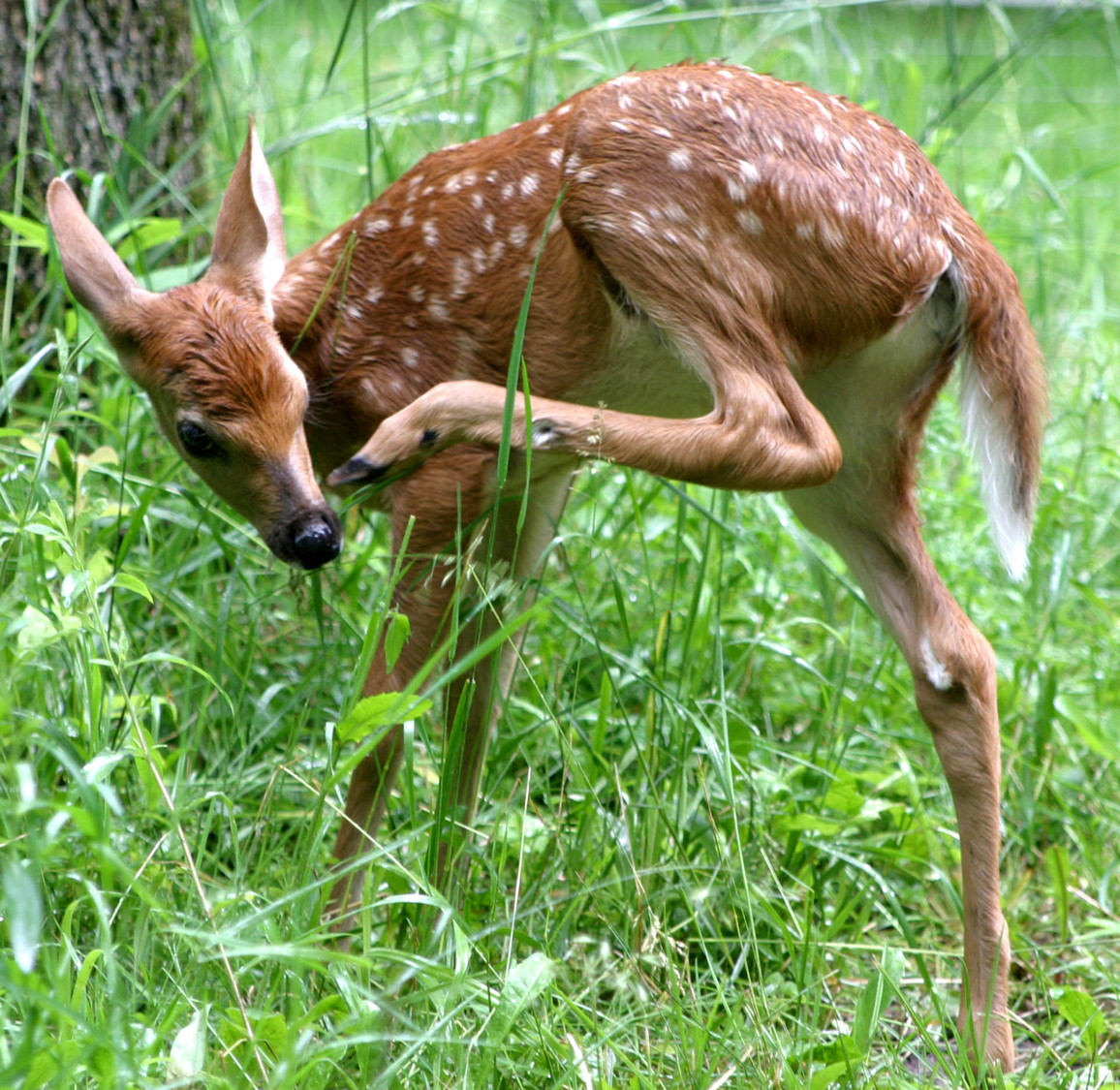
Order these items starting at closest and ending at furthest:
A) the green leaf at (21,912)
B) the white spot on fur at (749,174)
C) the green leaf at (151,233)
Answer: the green leaf at (21,912)
the white spot on fur at (749,174)
the green leaf at (151,233)

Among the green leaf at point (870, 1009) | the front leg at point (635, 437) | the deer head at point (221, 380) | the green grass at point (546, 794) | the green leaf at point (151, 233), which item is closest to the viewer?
the green grass at point (546, 794)

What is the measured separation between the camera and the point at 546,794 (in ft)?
9.52

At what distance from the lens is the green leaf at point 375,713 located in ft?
6.82

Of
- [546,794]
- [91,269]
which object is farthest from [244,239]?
[546,794]

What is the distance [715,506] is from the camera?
3.76m

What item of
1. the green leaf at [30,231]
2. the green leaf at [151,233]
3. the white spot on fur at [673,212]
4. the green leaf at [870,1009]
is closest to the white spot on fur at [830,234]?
the white spot on fur at [673,212]

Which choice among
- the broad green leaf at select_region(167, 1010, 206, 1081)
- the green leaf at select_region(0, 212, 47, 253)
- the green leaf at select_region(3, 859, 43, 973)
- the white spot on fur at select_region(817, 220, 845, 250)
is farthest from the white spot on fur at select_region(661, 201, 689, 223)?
the green leaf at select_region(3, 859, 43, 973)

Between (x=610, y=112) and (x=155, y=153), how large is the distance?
1.76m

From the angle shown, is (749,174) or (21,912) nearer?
(21,912)

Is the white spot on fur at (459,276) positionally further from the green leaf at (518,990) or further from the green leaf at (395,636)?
the green leaf at (518,990)

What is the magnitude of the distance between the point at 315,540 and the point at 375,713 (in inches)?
27.5

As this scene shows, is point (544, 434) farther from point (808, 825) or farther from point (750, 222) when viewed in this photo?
point (808, 825)

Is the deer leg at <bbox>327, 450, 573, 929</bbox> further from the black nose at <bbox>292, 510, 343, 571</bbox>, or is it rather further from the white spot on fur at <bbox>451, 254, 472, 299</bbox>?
the white spot on fur at <bbox>451, 254, 472, 299</bbox>

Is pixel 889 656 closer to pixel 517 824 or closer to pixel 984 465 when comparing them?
pixel 984 465
